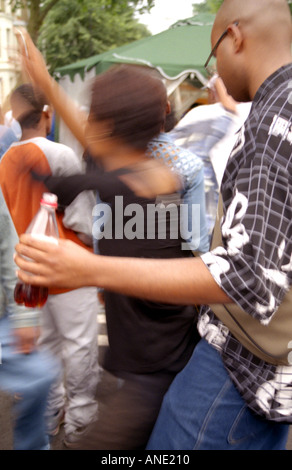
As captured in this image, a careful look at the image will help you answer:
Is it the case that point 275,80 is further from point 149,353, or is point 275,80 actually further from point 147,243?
point 149,353

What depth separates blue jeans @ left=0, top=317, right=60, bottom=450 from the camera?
2.20 meters

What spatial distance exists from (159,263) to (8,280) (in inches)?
50.6

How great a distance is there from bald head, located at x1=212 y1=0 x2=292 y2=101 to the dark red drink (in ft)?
3.49

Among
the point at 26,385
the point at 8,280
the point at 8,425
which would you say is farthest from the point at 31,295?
the point at 8,425

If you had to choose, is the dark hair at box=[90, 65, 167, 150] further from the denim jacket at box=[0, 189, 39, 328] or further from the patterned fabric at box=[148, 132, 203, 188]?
the denim jacket at box=[0, 189, 39, 328]

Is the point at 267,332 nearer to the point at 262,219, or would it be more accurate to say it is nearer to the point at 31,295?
the point at 262,219

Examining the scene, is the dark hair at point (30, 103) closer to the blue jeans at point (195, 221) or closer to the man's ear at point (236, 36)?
the blue jeans at point (195, 221)

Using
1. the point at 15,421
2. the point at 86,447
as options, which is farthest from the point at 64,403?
the point at 86,447

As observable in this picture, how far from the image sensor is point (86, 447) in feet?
5.69

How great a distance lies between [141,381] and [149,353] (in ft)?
0.31

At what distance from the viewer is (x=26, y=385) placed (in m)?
2.27

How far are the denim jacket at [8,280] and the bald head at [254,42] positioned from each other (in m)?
1.27

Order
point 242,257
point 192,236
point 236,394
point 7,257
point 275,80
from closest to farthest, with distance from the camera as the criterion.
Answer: point 242,257, point 275,80, point 236,394, point 192,236, point 7,257

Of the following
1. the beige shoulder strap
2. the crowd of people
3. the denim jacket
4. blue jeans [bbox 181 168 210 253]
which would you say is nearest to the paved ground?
the crowd of people
